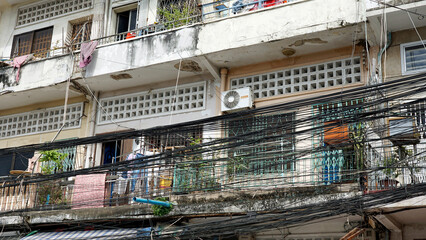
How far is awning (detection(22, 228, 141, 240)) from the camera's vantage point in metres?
11.1

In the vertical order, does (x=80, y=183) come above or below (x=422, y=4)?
below

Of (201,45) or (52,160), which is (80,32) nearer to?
(52,160)

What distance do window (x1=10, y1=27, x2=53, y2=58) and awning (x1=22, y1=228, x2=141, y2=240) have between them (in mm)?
5287

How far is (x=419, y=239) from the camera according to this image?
10312mm

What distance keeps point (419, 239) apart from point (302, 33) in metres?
4.23

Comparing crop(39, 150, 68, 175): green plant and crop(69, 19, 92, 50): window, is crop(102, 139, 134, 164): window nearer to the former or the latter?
crop(39, 150, 68, 175): green plant

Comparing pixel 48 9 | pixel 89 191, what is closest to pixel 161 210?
pixel 89 191

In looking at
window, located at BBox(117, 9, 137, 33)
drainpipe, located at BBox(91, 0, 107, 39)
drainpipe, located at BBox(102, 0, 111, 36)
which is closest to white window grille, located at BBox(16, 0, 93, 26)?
drainpipe, located at BBox(91, 0, 107, 39)

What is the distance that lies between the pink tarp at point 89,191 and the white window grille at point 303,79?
343 cm

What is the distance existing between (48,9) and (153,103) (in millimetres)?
4515

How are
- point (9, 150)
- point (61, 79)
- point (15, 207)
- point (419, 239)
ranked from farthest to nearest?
1. point (61, 79)
2. point (15, 207)
3. point (9, 150)
4. point (419, 239)

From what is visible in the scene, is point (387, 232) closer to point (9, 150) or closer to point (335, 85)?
point (335, 85)

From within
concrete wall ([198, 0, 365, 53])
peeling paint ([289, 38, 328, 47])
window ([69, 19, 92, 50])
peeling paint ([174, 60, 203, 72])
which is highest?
window ([69, 19, 92, 50])

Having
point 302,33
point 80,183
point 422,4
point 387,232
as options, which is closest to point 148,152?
point 80,183
